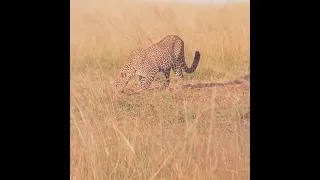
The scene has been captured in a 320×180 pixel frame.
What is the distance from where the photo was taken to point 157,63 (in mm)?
5910

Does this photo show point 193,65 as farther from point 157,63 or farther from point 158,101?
point 158,101

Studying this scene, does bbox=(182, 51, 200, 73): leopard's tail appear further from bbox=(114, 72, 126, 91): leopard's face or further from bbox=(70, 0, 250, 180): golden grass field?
bbox=(114, 72, 126, 91): leopard's face

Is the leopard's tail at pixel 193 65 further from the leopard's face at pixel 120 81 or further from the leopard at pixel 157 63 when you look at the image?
the leopard's face at pixel 120 81

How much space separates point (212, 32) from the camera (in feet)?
19.4

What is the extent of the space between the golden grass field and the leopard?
0.14ft

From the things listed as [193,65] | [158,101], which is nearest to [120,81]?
[158,101]

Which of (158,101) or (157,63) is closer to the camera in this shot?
(158,101)

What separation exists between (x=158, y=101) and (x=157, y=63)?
331mm

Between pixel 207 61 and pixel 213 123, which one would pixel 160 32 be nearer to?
pixel 207 61

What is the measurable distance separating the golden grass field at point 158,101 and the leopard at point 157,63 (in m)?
0.04

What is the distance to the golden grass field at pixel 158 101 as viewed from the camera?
5.67m

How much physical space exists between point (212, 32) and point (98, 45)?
2.92 feet

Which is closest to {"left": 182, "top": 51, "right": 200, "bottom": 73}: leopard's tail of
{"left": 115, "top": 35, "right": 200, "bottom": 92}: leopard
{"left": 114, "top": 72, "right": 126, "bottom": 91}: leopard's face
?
{"left": 115, "top": 35, "right": 200, "bottom": 92}: leopard

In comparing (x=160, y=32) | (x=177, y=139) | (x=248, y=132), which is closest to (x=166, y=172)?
(x=177, y=139)
